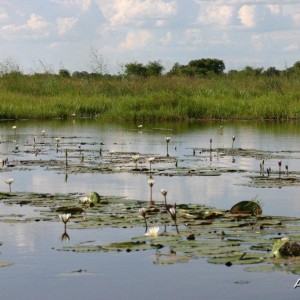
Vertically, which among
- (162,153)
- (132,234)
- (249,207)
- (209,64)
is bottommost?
(132,234)

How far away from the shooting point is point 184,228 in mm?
8016

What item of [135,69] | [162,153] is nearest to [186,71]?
[135,69]

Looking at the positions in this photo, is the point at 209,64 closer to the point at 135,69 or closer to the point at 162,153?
the point at 135,69

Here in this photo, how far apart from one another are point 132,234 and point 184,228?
1.49 feet

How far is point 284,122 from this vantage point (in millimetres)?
27344

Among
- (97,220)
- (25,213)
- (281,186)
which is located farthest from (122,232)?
(281,186)

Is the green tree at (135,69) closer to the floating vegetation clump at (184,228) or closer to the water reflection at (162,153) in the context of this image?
the water reflection at (162,153)

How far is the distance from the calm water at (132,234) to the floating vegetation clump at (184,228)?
101mm

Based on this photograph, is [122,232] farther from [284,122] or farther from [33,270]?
[284,122]

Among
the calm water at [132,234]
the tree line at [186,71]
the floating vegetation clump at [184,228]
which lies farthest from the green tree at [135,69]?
the floating vegetation clump at [184,228]

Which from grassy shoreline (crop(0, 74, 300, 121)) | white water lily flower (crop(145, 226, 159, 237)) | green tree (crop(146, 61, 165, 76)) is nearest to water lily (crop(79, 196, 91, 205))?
white water lily flower (crop(145, 226, 159, 237))

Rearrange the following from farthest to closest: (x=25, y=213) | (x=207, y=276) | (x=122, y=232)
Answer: (x=25, y=213)
(x=122, y=232)
(x=207, y=276)

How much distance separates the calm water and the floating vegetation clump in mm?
101

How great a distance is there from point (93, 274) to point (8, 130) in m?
17.5
